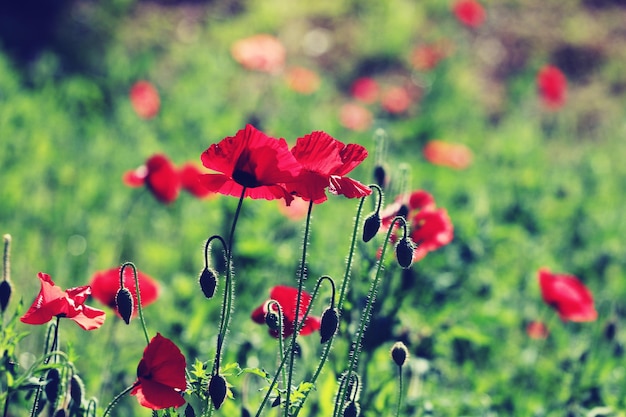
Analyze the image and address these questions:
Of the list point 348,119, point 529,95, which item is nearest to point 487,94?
point 529,95

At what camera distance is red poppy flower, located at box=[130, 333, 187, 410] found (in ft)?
5.02

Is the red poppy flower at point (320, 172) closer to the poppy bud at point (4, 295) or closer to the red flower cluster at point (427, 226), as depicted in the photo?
the red flower cluster at point (427, 226)

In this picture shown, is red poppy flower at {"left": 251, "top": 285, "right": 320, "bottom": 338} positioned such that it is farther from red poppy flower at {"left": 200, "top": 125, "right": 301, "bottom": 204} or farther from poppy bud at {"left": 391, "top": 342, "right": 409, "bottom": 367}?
red poppy flower at {"left": 200, "top": 125, "right": 301, "bottom": 204}

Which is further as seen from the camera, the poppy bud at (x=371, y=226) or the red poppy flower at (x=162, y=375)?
the poppy bud at (x=371, y=226)

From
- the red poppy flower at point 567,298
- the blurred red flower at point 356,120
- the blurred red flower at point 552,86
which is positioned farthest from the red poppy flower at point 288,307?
the blurred red flower at point 552,86

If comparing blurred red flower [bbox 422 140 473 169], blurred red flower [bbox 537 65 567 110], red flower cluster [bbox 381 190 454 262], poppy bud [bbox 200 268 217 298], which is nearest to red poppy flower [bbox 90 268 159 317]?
red flower cluster [bbox 381 190 454 262]

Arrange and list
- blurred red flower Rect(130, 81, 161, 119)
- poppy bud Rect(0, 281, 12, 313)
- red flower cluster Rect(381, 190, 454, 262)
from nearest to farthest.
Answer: poppy bud Rect(0, 281, 12, 313), red flower cluster Rect(381, 190, 454, 262), blurred red flower Rect(130, 81, 161, 119)

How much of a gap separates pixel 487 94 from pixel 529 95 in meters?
0.44

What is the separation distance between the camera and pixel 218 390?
1.54 meters

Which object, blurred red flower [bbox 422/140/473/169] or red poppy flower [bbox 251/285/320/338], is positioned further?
blurred red flower [bbox 422/140/473/169]

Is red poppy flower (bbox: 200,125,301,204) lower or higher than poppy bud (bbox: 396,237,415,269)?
higher

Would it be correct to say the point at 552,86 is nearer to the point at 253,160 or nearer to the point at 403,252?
the point at 403,252

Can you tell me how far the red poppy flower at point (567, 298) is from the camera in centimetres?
265

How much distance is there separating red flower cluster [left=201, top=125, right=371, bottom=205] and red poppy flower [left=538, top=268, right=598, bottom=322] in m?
1.27
